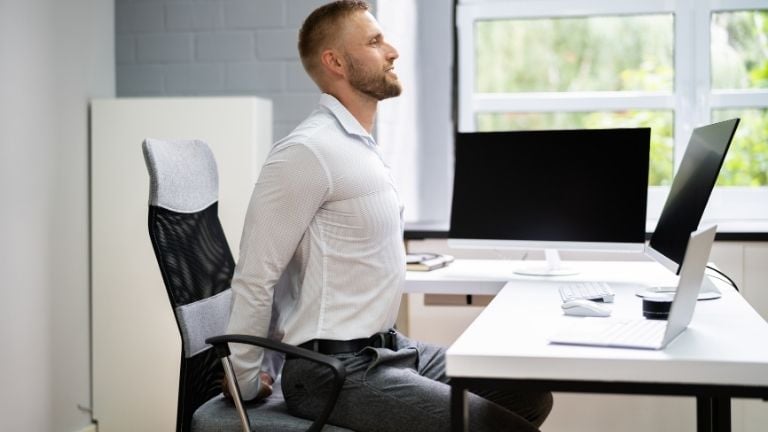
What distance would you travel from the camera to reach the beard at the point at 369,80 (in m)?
2.28

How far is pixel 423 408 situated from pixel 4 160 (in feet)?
5.64

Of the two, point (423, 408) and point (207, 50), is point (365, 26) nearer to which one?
point (423, 408)

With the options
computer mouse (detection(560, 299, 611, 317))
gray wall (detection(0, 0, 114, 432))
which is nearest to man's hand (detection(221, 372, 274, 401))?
computer mouse (detection(560, 299, 611, 317))

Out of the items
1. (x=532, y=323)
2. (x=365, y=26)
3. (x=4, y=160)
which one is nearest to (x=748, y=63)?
(x=365, y=26)

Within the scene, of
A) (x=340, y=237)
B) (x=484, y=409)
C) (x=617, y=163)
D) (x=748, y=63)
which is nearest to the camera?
(x=484, y=409)

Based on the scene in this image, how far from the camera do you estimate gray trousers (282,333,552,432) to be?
5.83 feet

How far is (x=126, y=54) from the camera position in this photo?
3.56 metres

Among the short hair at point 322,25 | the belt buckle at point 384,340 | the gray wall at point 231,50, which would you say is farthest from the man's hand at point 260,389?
the gray wall at point 231,50

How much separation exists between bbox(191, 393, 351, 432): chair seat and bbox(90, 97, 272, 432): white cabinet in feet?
4.45

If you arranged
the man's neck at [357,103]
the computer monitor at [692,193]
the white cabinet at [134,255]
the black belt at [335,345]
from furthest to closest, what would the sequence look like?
the white cabinet at [134,255] → the man's neck at [357,103] → the computer monitor at [692,193] → the black belt at [335,345]

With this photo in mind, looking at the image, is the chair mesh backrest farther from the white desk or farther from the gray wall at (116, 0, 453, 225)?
the gray wall at (116, 0, 453, 225)

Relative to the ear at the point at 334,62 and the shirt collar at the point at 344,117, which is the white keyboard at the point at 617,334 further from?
the ear at the point at 334,62

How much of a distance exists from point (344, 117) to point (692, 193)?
852 millimetres

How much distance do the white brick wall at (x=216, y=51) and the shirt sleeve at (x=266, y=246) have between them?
1.54 m
